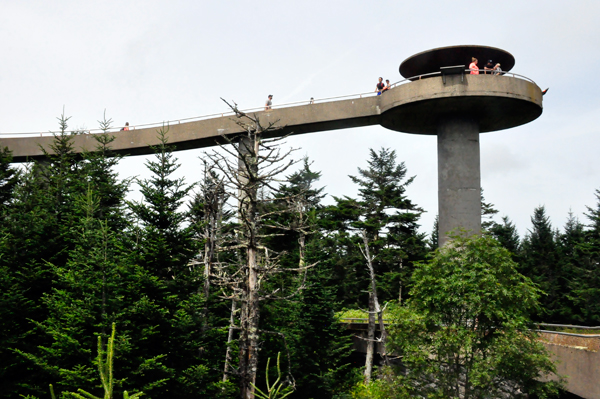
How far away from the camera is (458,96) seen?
2417 cm

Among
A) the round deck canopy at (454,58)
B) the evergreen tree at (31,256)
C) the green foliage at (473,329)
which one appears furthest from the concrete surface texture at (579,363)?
the evergreen tree at (31,256)

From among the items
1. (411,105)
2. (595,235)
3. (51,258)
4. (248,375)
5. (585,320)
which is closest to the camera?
(248,375)

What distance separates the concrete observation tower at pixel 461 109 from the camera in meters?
24.3

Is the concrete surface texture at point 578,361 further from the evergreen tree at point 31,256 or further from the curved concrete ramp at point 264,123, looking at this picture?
the evergreen tree at point 31,256

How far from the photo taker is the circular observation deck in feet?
79.5

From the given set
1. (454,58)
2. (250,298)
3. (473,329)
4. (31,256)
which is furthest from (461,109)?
(31,256)

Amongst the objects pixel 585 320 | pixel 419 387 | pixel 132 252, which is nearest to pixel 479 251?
pixel 419 387

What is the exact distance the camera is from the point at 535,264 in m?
44.5

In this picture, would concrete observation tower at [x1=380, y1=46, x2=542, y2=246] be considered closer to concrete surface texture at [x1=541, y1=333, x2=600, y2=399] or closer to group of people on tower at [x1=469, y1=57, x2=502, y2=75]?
group of people on tower at [x1=469, y1=57, x2=502, y2=75]

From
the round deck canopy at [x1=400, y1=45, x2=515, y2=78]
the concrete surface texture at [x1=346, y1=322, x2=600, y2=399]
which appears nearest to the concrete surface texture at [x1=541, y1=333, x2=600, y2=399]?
the concrete surface texture at [x1=346, y1=322, x2=600, y2=399]

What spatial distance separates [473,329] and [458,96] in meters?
12.4

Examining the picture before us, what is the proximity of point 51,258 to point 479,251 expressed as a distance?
56.0 ft

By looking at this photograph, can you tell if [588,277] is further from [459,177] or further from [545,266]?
[459,177]

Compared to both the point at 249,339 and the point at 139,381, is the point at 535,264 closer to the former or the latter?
the point at 249,339
